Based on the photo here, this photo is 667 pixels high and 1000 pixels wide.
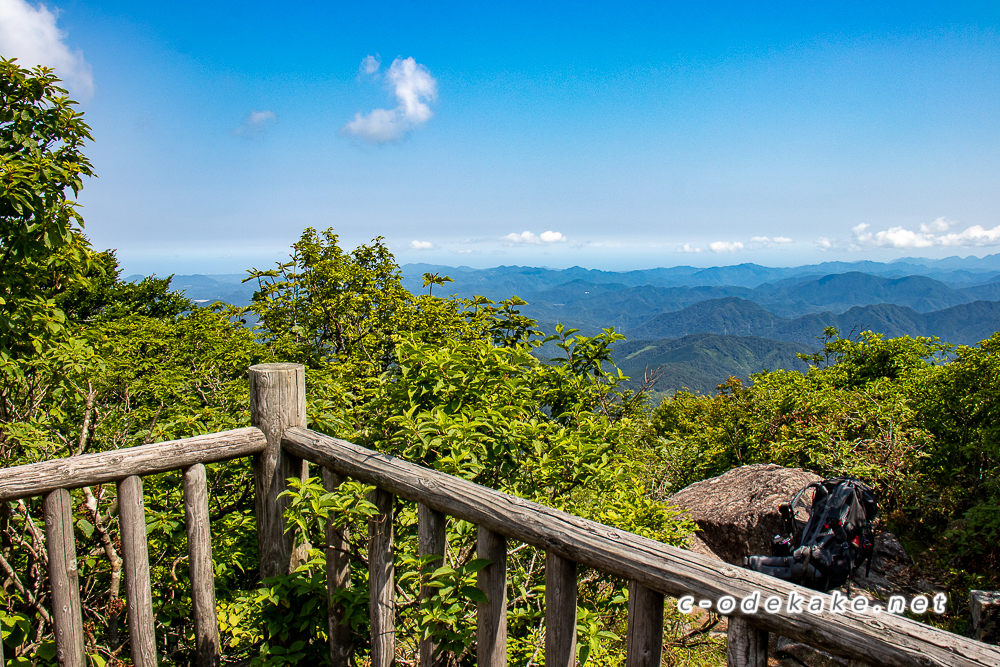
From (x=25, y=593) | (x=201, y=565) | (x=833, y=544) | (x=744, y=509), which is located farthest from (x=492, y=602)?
(x=744, y=509)

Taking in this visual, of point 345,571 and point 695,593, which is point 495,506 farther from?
point 345,571

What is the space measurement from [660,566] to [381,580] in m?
1.04

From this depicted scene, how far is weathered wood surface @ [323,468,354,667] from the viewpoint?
1.94m

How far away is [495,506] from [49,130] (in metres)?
3.68

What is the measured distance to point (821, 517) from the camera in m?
5.31

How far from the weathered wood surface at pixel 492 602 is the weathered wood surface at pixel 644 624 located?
0.39 meters

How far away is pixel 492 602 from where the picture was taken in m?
1.54

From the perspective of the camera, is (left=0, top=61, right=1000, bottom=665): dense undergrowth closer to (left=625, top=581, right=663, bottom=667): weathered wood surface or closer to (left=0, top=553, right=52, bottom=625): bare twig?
(left=0, top=553, right=52, bottom=625): bare twig

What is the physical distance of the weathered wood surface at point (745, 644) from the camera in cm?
109

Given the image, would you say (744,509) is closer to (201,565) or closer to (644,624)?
(644,624)

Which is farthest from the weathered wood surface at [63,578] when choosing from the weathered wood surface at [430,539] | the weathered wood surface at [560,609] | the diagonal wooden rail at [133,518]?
the weathered wood surface at [560,609]

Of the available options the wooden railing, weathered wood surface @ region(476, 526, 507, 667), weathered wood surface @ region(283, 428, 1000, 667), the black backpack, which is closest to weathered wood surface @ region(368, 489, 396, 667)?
the wooden railing

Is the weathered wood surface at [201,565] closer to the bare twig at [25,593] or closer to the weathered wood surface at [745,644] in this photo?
Answer: the bare twig at [25,593]

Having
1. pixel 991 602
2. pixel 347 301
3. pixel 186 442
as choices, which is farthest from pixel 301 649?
pixel 991 602
